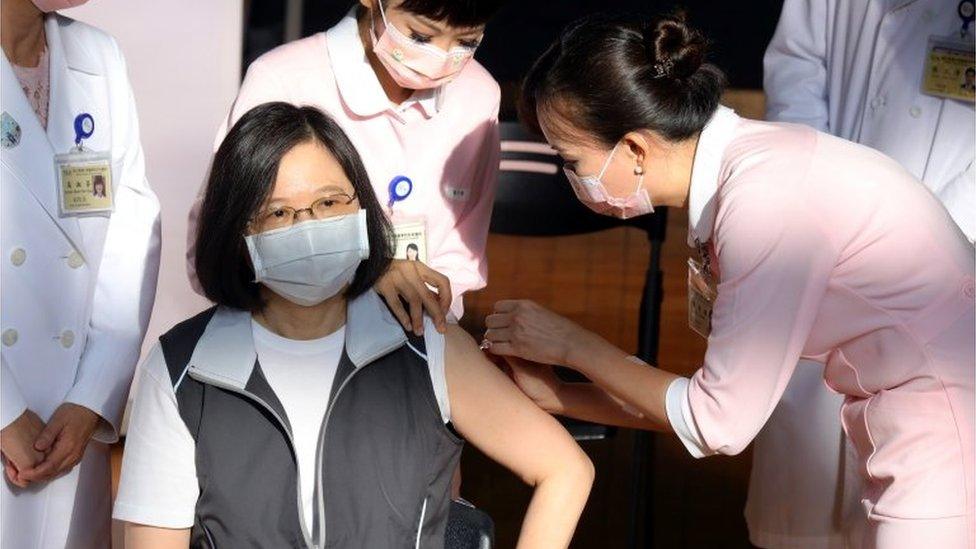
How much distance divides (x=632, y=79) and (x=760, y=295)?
0.35 m

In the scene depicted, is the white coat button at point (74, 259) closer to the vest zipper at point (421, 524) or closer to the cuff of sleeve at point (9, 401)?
the cuff of sleeve at point (9, 401)

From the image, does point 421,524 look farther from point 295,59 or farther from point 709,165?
point 295,59

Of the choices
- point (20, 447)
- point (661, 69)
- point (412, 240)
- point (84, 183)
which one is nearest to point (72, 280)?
point (84, 183)

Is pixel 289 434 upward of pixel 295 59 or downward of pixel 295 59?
downward

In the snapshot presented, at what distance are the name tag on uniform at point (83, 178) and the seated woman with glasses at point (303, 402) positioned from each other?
23 cm

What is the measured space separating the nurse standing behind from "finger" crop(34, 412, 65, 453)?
0.34 m

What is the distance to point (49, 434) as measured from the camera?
216cm

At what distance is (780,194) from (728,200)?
7 centimetres

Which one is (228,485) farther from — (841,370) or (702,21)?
(702,21)

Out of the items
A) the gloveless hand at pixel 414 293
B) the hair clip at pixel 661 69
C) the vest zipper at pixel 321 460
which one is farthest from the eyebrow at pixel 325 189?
the hair clip at pixel 661 69

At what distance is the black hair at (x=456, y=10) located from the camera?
232 cm

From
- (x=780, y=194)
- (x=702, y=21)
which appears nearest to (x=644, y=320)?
(x=780, y=194)

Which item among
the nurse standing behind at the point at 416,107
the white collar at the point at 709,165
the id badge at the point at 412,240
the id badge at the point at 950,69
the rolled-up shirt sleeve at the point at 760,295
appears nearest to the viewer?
the rolled-up shirt sleeve at the point at 760,295

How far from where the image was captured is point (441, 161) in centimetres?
255
